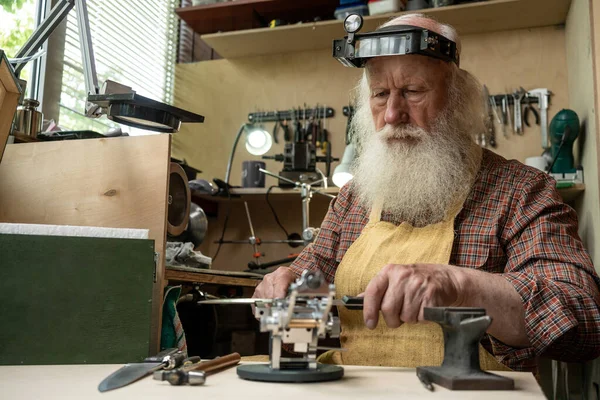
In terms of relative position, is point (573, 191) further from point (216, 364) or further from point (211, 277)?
point (216, 364)

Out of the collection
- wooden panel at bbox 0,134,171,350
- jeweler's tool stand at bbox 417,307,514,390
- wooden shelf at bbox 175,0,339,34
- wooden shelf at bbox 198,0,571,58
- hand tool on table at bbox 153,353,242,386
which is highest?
wooden shelf at bbox 175,0,339,34

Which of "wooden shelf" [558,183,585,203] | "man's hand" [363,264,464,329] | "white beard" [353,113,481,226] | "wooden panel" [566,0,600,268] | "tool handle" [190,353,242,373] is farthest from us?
"wooden shelf" [558,183,585,203]

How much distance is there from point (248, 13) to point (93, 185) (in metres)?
2.21

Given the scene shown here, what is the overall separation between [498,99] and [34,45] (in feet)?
7.24

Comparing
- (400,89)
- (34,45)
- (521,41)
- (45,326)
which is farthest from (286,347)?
(521,41)

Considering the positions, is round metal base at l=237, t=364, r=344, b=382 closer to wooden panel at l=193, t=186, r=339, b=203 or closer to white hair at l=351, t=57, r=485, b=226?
white hair at l=351, t=57, r=485, b=226

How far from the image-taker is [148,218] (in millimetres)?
1296

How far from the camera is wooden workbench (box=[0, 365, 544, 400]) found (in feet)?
2.26

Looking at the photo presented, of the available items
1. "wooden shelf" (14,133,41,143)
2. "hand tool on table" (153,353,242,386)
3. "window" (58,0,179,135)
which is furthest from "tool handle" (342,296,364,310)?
"window" (58,0,179,135)

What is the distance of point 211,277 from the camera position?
67.1 inches

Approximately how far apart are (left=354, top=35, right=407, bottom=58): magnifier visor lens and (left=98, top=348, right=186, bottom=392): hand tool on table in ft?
2.81

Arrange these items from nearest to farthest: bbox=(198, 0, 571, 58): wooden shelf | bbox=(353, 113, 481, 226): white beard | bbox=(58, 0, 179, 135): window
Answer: bbox=(353, 113, 481, 226): white beard → bbox=(58, 0, 179, 135): window → bbox=(198, 0, 571, 58): wooden shelf

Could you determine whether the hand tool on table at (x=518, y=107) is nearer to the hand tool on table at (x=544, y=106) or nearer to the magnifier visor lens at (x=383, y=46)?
the hand tool on table at (x=544, y=106)

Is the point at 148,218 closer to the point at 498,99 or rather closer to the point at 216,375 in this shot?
the point at 216,375
